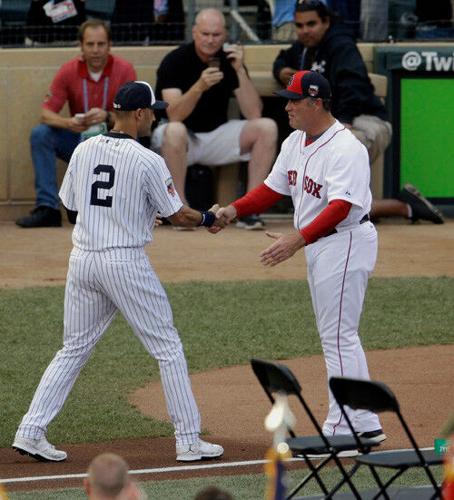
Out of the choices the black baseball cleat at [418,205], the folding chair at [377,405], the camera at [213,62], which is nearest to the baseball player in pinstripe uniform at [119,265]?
the folding chair at [377,405]

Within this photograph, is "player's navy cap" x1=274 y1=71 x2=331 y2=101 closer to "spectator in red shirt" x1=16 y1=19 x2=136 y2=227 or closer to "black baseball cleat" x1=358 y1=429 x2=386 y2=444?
"black baseball cleat" x1=358 y1=429 x2=386 y2=444

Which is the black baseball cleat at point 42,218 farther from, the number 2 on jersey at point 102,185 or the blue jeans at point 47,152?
the number 2 on jersey at point 102,185

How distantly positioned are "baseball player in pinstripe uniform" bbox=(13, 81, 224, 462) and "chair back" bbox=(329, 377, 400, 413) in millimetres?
1832

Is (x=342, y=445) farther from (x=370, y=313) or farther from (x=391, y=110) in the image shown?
(x=391, y=110)

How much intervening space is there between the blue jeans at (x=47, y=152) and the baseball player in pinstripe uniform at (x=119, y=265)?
20.2ft

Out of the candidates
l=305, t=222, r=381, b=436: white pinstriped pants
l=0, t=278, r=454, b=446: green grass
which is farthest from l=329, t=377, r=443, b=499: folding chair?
l=0, t=278, r=454, b=446: green grass

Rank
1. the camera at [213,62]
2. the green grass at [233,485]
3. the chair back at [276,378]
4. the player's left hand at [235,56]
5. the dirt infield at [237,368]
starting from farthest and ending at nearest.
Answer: the player's left hand at [235,56], the camera at [213,62], the dirt infield at [237,368], the green grass at [233,485], the chair back at [276,378]

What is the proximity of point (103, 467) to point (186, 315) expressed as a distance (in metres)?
6.37

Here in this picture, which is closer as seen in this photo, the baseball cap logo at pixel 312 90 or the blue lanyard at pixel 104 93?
the baseball cap logo at pixel 312 90

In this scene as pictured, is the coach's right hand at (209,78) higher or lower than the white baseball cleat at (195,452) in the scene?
higher

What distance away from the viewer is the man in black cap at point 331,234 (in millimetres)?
7102

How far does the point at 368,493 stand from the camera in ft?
19.2

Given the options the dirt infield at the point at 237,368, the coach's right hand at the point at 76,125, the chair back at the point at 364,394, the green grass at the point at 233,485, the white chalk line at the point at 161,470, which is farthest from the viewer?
the coach's right hand at the point at 76,125

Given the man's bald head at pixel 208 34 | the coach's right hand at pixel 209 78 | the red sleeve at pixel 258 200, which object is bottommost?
the red sleeve at pixel 258 200
